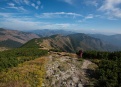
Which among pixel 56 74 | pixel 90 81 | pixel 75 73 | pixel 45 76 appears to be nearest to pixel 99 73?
pixel 90 81

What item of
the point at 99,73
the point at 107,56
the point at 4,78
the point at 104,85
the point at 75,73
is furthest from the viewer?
the point at 107,56

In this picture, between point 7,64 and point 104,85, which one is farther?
point 7,64

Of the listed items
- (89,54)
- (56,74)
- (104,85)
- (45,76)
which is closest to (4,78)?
(45,76)

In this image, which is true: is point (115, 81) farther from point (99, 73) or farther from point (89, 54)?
point (89, 54)

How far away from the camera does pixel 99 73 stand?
91.0 feet

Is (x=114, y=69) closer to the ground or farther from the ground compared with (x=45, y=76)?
farther from the ground

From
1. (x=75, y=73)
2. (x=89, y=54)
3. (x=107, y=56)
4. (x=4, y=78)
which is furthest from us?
(x=89, y=54)

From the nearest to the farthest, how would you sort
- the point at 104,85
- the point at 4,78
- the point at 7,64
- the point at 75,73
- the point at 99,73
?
the point at 104,85 → the point at 4,78 → the point at 99,73 → the point at 75,73 → the point at 7,64

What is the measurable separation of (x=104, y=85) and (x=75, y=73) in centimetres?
777

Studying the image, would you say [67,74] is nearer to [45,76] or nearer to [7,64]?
[45,76]

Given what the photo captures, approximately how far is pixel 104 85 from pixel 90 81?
313 cm

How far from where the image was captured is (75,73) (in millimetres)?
29891

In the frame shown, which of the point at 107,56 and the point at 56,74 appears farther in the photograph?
the point at 107,56

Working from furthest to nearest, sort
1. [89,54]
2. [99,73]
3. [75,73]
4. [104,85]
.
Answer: [89,54] < [75,73] < [99,73] < [104,85]
